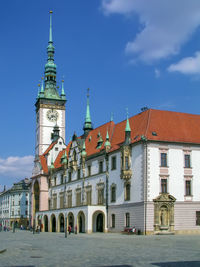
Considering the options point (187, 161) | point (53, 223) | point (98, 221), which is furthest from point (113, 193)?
point (53, 223)

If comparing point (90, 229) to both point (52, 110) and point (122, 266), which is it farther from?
point (52, 110)

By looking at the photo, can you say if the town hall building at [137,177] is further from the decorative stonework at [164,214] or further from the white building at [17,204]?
the white building at [17,204]

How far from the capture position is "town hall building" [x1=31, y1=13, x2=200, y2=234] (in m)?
44.2

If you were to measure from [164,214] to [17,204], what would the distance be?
86321mm

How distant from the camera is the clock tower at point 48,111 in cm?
8836

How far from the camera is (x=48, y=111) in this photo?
90.1 meters

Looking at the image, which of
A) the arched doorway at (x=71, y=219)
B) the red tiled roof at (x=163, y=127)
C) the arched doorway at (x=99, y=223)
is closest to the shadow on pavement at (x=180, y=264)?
the red tiled roof at (x=163, y=127)

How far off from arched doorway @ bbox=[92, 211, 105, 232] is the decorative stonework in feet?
34.0

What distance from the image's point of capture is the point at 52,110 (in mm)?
90500

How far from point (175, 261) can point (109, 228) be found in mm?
35063

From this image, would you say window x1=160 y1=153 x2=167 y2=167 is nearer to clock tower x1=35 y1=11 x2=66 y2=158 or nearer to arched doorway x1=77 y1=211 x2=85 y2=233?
arched doorway x1=77 y1=211 x2=85 y2=233

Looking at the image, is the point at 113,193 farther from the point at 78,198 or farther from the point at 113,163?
the point at 78,198

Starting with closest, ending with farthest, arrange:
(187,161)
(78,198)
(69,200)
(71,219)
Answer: (187,161) < (71,219) < (78,198) < (69,200)

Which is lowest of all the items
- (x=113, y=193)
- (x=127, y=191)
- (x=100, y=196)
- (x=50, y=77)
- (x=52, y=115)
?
(x=100, y=196)
